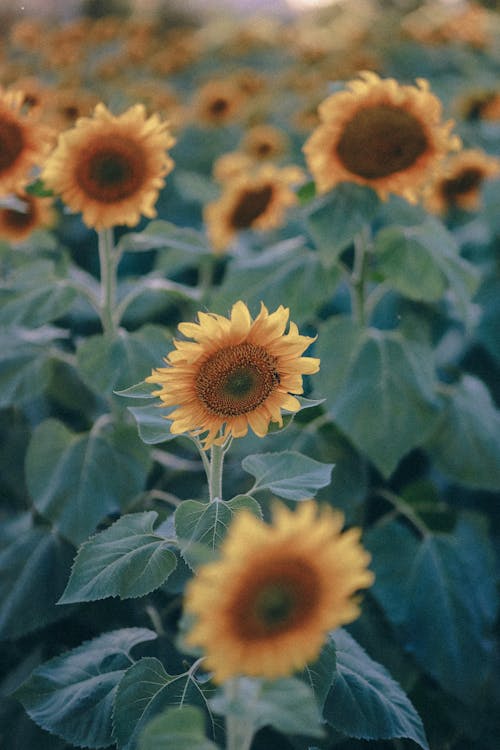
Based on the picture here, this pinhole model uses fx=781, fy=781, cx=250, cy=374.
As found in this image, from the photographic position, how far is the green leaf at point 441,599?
1294mm

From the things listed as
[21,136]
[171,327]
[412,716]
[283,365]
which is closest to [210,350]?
[283,365]

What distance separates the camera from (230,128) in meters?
3.09

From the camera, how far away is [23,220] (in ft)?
5.15

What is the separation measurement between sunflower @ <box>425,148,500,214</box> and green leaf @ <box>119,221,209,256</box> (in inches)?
29.6

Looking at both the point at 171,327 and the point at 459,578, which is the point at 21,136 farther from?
the point at 459,578

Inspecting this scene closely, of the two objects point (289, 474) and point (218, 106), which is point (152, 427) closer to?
point (289, 474)

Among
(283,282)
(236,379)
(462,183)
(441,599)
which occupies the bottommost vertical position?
(441,599)

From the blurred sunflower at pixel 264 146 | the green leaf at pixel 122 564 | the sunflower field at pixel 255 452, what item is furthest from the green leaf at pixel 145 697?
the blurred sunflower at pixel 264 146

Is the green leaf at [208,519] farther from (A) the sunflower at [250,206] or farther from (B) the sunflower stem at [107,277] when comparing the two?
(A) the sunflower at [250,206]

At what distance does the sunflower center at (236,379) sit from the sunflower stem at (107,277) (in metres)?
0.56

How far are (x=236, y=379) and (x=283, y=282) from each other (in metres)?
0.67

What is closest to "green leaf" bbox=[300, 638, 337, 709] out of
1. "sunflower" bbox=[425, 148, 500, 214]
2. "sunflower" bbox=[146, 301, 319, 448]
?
"sunflower" bbox=[146, 301, 319, 448]

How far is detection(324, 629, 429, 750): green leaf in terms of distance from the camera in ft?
2.97

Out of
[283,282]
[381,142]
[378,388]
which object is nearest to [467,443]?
[378,388]
